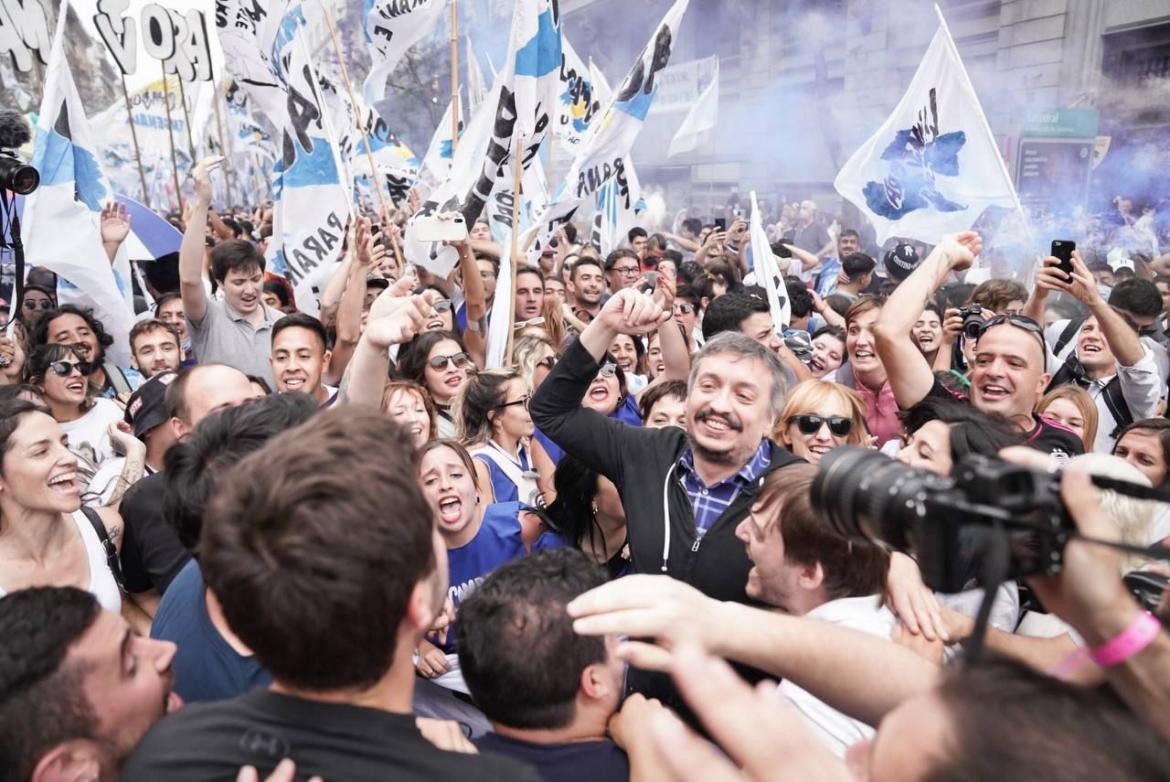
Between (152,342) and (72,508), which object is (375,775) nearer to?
(72,508)

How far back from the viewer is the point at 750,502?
2.53 m

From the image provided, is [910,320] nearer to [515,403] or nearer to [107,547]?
[515,403]

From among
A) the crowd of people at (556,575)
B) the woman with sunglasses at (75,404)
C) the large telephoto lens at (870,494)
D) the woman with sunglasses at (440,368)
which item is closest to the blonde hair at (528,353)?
the crowd of people at (556,575)

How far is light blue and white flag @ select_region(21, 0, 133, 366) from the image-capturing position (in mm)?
4875

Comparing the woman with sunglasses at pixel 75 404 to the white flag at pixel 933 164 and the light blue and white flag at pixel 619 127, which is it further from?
the white flag at pixel 933 164

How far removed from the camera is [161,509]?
2.35 meters

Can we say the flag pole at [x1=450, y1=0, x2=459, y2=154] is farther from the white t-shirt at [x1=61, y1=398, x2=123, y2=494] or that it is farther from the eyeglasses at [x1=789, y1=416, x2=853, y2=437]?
the eyeglasses at [x1=789, y1=416, x2=853, y2=437]

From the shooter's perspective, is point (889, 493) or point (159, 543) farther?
point (159, 543)

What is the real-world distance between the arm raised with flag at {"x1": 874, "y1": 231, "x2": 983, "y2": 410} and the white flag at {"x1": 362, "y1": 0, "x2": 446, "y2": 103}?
437cm

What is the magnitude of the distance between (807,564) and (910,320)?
1608 mm

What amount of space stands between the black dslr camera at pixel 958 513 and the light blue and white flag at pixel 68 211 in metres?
4.95

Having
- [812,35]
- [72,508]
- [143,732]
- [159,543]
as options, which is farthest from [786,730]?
[812,35]

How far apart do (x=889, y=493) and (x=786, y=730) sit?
36 cm

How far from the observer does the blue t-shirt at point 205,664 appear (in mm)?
1747
